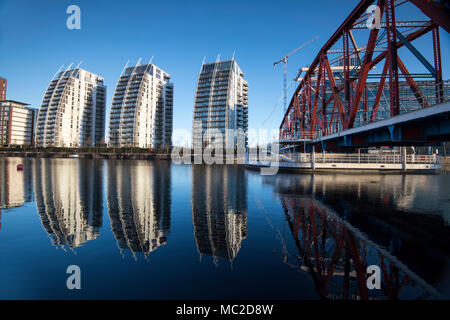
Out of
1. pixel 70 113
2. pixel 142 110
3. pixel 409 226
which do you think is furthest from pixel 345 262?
pixel 70 113

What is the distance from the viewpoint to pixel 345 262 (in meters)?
6.66

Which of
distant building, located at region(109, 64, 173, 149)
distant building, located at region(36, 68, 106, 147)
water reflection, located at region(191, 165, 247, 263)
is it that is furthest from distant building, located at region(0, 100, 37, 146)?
water reflection, located at region(191, 165, 247, 263)

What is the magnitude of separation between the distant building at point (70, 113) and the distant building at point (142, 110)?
1666cm

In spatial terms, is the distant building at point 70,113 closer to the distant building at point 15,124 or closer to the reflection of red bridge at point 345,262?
the distant building at point 15,124

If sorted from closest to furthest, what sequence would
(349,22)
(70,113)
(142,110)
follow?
1. (349,22)
2. (142,110)
3. (70,113)

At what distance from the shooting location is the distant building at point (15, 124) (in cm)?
12900

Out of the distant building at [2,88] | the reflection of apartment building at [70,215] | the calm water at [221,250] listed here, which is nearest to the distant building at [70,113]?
the distant building at [2,88]

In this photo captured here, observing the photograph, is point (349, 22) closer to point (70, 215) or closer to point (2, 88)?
point (70, 215)

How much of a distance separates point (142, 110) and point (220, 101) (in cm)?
4078

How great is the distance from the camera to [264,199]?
16406 millimetres
